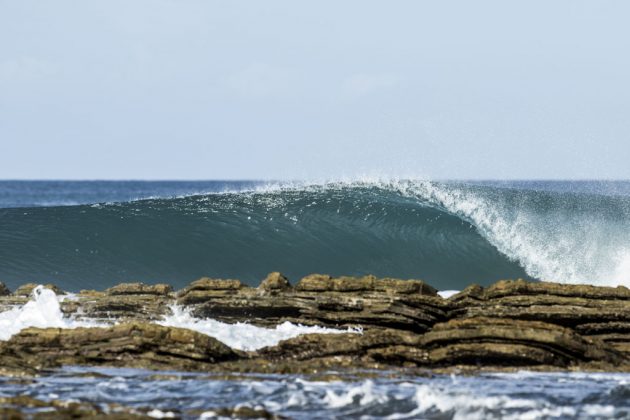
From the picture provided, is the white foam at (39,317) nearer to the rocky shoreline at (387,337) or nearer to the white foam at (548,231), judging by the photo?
the rocky shoreline at (387,337)

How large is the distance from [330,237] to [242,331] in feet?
46.7

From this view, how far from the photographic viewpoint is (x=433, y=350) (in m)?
13.6

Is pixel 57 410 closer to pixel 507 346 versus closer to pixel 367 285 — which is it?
pixel 507 346

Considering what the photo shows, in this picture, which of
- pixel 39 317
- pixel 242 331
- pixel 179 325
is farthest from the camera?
pixel 39 317

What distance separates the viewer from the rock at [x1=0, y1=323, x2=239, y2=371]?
523 inches

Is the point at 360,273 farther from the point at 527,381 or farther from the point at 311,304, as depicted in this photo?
the point at 527,381

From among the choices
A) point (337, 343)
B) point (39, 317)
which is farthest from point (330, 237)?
point (337, 343)

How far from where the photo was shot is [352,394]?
11.5 meters

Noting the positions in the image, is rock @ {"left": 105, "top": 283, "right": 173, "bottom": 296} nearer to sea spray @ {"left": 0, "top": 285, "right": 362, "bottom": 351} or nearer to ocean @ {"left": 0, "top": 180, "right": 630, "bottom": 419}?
sea spray @ {"left": 0, "top": 285, "right": 362, "bottom": 351}

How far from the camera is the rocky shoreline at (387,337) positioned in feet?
43.9

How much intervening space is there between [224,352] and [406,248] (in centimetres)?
1598

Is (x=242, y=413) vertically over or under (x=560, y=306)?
under

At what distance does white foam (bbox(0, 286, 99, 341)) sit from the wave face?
794 cm

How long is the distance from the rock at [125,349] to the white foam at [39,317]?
9.03 ft
